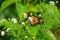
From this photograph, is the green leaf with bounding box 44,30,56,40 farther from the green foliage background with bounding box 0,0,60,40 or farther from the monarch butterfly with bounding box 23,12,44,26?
the monarch butterfly with bounding box 23,12,44,26

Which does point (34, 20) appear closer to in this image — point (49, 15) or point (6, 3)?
point (49, 15)

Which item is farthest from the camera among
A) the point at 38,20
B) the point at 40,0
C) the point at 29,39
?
the point at 40,0

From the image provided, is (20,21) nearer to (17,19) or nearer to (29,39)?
(17,19)

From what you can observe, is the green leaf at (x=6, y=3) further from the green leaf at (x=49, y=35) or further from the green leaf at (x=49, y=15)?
the green leaf at (x=49, y=35)

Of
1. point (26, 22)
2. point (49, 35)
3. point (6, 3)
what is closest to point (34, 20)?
point (26, 22)

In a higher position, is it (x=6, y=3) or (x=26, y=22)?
(x=6, y=3)

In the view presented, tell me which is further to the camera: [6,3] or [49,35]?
[6,3]

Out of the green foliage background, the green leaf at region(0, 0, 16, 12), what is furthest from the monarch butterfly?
the green leaf at region(0, 0, 16, 12)

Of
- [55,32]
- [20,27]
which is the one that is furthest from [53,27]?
[20,27]
